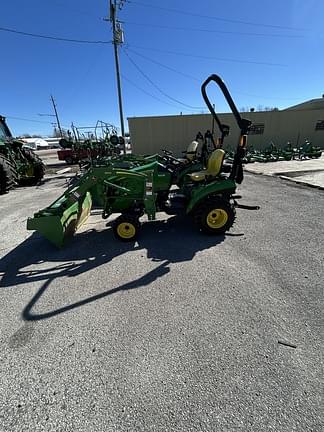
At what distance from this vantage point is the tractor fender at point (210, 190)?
3.85 m

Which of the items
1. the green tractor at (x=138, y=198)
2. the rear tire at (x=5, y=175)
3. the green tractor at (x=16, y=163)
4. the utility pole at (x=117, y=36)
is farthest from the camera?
the utility pole at (x=117, y=36)

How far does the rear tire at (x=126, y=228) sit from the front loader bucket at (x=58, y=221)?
690 mm

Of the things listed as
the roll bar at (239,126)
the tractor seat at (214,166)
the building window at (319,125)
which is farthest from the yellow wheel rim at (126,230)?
the building window at (319,125)

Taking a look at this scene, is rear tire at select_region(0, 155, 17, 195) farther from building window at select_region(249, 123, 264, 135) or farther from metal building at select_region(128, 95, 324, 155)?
building window at select_region(249, 123, 264, 135)

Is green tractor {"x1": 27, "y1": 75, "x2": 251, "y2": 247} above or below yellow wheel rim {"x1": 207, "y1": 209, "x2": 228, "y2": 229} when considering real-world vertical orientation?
above

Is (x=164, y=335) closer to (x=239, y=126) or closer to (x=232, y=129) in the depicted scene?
(x=239, y=126)

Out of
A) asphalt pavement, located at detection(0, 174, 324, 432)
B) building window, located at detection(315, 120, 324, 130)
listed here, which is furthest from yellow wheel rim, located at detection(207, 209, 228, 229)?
building window, located at detection(315, 120, 324, 130)

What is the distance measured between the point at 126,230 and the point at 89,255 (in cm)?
70

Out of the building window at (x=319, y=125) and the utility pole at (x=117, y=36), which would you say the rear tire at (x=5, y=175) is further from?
the building window at (x=319, y=125)

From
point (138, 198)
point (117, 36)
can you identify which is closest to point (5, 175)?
point (138, 198)

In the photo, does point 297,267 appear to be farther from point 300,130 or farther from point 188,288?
point 300,130

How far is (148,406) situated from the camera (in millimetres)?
1486

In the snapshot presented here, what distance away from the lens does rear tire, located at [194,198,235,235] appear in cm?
384

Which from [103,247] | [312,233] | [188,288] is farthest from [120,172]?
[312,233]
